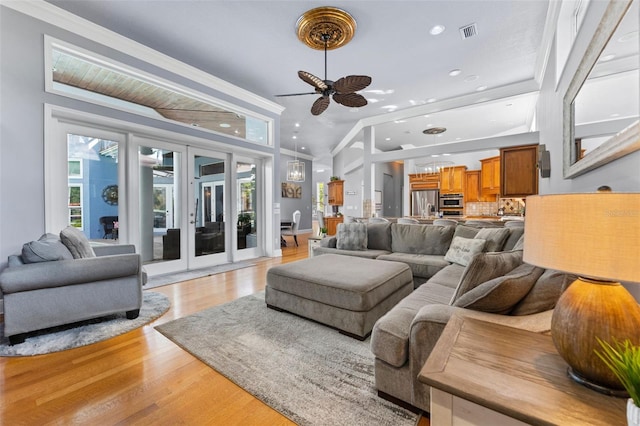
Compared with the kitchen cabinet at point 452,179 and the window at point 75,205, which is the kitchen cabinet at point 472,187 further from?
the window at point 75,205

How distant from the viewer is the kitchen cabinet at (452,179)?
27.7ft

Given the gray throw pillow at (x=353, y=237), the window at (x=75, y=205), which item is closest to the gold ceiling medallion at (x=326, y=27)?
the gray throw pillow at (x=353, y=237)

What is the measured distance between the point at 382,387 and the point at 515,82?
18.7ft

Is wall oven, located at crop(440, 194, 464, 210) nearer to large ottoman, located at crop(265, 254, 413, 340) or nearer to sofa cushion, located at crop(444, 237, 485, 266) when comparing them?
sofa cushion, located at crop(444, 237, 485, 266)

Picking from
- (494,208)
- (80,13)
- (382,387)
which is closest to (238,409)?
(382,387)

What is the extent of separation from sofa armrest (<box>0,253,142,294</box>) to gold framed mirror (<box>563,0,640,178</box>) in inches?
139

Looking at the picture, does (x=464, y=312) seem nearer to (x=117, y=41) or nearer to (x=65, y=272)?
(x=65, y=272)

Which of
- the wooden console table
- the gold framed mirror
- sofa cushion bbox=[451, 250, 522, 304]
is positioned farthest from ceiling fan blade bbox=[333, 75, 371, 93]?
the wooden console table

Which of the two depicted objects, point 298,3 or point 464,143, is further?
point 464,143

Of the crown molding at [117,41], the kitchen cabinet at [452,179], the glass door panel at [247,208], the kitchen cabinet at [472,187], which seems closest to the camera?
the crown molding at [117,41]

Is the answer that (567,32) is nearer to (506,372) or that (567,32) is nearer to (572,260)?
(572,260)

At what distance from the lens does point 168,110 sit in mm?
4363

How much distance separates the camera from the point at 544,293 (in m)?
1.30

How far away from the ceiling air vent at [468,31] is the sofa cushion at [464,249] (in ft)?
8.55
